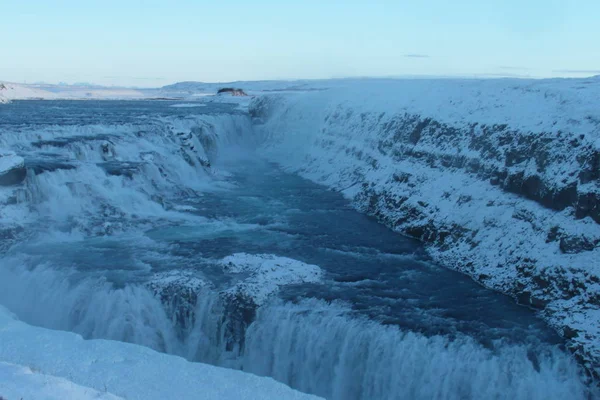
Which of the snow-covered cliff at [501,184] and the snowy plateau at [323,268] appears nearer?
the snowy plateau at [323,268]

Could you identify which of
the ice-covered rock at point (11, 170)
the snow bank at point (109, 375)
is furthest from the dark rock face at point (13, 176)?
the snow bank at point (109, 375)

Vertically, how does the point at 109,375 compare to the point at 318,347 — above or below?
above

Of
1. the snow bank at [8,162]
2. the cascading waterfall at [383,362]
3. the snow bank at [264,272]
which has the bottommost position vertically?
the cascading waterfall at [383,362]

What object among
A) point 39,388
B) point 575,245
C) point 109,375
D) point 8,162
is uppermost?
point 39,388

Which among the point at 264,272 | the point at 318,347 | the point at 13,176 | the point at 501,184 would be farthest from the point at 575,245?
the point at 13,176

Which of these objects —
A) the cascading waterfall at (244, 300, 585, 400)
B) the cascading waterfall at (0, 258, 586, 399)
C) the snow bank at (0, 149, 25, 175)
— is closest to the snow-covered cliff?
the cascading waterfall at (244, 300, 585, 400)

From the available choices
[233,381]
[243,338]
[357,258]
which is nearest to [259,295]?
[243,338]

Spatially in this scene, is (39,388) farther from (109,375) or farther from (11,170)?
(11,170)

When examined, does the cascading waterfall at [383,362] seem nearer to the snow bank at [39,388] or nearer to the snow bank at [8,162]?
the snow bank at [39,388]

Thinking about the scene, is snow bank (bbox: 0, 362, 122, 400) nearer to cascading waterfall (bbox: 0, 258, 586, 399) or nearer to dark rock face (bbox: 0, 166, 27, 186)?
cascading waterfall (bbox: 0, 258, 586, 399)
